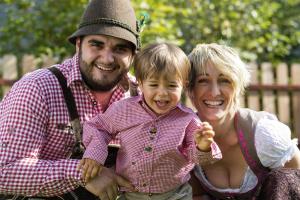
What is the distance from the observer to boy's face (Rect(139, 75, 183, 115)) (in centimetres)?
289

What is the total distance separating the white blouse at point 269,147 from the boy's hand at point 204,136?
59cm

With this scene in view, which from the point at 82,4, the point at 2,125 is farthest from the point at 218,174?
the point at 82,4

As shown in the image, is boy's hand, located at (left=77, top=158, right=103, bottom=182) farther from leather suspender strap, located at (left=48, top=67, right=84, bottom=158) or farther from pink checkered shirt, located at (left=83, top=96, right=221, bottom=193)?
leather suspender strap, located at (left=48, top=67, right=84, bottom=158)

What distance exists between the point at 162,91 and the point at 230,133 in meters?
0.70

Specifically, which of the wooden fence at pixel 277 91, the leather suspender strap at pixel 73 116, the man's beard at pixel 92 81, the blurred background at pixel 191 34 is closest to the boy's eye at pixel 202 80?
the man's beard at pixel 92 81

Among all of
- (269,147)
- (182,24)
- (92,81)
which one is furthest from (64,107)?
(182,24)

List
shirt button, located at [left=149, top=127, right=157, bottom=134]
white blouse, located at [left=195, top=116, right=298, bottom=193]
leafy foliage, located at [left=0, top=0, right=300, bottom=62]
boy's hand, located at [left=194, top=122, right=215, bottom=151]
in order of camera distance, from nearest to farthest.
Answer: boy's hand, located at [left=194, top=122, right=215, bottom=151], shirt button, located at [left=149, top=127, right=157, bottom=134], white blouse, located at [left=195, top=116, right=298, bottom=193], leafy foliage, located at [left=0, top=0, right=300, bottom=62]

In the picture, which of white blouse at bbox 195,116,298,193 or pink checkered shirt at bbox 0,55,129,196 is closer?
pink checkered shirt at bbox 0,55,129,196

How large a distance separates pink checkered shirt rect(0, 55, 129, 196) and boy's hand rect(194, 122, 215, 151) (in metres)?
0.64

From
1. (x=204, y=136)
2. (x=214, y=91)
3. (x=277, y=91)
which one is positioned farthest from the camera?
(x=277, y=91)

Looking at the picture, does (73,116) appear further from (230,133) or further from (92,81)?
(230,133)

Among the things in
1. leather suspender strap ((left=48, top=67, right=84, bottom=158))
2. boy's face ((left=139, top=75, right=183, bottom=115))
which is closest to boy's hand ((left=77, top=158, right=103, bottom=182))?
leather suspender strap ((left=48, top=67, right=84, bottom=158))

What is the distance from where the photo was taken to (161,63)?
288 centimetres

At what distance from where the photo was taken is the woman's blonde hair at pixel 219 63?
3.26m
